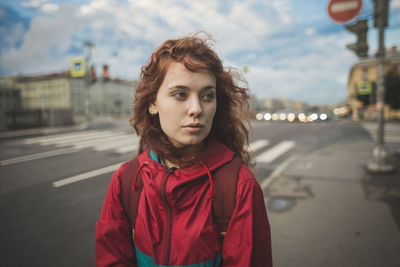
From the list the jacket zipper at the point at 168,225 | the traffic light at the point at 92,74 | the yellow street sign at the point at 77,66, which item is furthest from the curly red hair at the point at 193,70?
the traffic light at the point at 92,74

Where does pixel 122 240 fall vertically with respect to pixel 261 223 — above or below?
below

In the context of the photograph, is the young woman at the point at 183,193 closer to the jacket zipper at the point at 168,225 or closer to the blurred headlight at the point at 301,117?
the jacket zipper at the point at 168,225

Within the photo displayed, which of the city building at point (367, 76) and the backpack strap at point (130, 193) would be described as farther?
the city building at point (367, 76)

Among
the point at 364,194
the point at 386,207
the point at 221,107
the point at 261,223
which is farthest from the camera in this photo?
the point at 364,194

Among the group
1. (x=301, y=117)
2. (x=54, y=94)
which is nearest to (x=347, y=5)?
(x=301, y=117)

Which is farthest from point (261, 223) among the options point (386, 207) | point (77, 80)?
point (77, 80)

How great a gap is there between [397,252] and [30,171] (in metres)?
7.71

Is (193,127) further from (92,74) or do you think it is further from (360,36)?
(92,74)

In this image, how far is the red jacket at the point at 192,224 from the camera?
119cm

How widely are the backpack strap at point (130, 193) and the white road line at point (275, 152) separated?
22.9ft

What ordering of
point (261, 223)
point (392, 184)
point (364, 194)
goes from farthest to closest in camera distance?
point (392, 184), point (364, 194), point (261, 223)

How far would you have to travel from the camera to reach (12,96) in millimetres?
65312

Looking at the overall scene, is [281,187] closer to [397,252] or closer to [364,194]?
[364,194]

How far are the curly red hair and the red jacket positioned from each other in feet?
0.43
